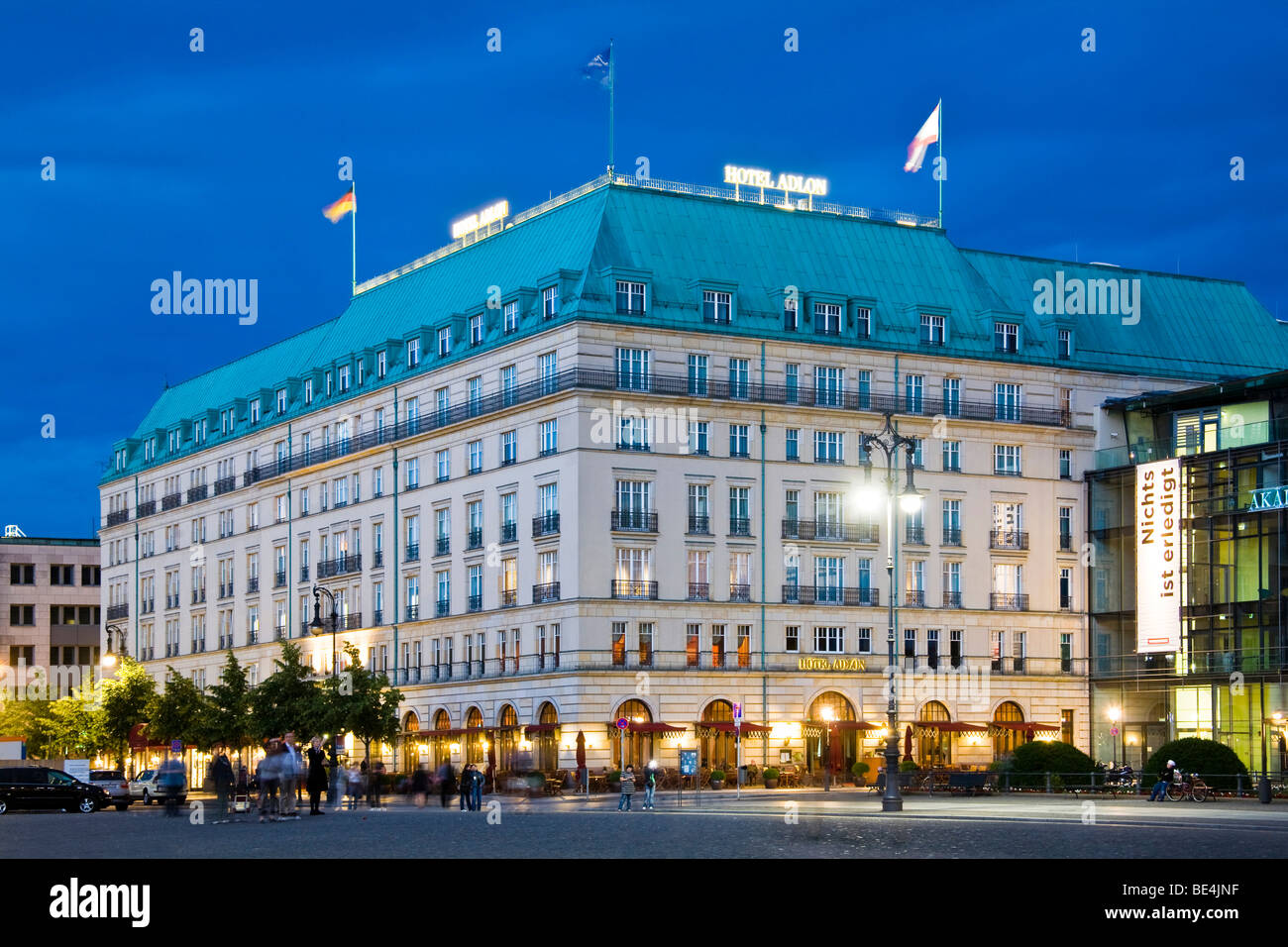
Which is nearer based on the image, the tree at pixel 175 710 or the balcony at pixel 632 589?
the balcony at pixel 632 589

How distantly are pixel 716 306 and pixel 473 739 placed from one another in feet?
79.5

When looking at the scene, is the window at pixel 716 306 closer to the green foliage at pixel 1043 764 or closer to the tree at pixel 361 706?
the tree at pixel 361 706

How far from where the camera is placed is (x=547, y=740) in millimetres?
91812

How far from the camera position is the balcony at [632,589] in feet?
301

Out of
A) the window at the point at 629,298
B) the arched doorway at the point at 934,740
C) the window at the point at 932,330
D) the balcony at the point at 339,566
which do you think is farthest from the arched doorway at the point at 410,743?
the window at the point at 932,330

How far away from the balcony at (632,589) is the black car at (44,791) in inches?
999

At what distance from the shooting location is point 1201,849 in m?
35.8

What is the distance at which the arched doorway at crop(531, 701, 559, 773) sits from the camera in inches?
3585

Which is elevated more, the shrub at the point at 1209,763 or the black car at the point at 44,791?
the shrub at the point at 1209,763

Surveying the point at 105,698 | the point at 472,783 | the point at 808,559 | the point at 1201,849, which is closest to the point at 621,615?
the point at 808,559

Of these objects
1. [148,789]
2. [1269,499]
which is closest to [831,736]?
[1269,499]

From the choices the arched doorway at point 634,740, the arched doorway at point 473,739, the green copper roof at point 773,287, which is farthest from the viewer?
the arched doorway at point 473,739

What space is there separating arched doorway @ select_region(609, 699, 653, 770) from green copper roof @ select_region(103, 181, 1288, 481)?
18.1 m
